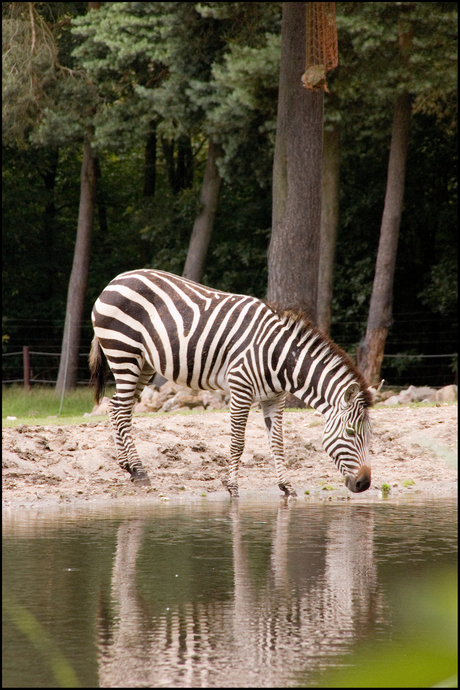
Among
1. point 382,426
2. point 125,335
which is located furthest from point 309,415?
point 125,335

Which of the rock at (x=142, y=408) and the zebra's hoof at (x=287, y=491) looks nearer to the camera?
the zebra's hoof at (x=287, y=491)

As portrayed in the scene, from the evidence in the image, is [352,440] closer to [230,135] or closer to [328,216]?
[328,216]

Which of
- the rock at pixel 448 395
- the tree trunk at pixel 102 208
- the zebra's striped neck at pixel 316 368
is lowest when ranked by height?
the rock at pixel 448 395

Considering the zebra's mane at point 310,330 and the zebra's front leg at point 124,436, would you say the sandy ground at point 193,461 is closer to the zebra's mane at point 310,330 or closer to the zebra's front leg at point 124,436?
the zebra's front leg at point 124,436

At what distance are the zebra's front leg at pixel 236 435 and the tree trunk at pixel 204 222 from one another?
13.8m

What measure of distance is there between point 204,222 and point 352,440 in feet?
50.7

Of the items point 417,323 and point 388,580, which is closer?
point 388,580

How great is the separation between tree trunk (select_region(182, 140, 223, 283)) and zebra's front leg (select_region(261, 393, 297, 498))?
13.6m

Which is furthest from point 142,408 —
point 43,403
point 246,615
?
point 246,615

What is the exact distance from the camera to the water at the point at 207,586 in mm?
3977

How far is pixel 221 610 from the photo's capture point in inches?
194

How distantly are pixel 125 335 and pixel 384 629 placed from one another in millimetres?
5634

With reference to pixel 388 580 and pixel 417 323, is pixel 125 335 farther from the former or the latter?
pixel 417 323

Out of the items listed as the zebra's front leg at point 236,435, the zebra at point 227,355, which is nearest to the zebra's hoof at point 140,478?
the zebra at point 227,355
